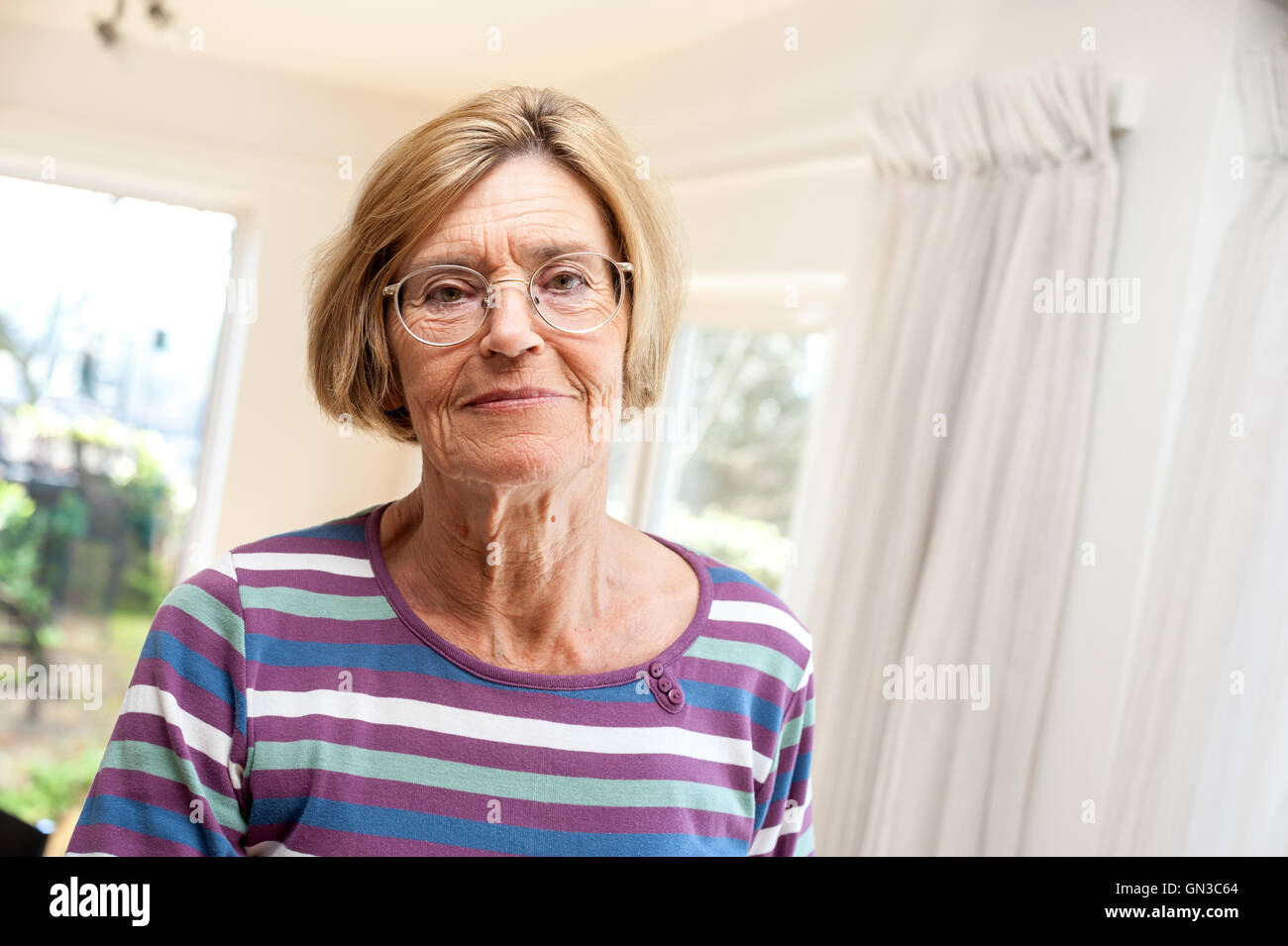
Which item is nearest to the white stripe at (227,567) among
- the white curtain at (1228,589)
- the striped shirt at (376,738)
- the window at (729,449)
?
the striped shirt at (376,738)

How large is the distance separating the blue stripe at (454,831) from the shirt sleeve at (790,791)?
15 cm

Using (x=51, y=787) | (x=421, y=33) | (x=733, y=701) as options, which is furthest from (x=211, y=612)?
(x=51, y=787)

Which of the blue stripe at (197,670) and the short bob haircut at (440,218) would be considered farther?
the short bob haircut at (440,218)

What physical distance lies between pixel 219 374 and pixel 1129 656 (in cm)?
369

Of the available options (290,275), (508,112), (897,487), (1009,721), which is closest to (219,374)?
(290,275)

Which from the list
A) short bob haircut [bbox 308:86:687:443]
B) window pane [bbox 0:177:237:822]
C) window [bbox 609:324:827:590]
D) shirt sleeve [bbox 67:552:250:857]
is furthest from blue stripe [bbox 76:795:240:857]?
window pane [bbox 0:177:237:822]

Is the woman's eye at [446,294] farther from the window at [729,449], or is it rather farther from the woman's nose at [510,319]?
the window at [729,449]

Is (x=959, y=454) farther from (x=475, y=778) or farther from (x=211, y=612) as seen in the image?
(x=211, y=612)

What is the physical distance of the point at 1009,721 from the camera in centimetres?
191

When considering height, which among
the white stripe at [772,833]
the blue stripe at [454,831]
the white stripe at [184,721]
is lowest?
the white stripe at [772,833]

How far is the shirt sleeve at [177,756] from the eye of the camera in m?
0.83

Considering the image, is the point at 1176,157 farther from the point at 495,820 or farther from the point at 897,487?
the point at 495,820
